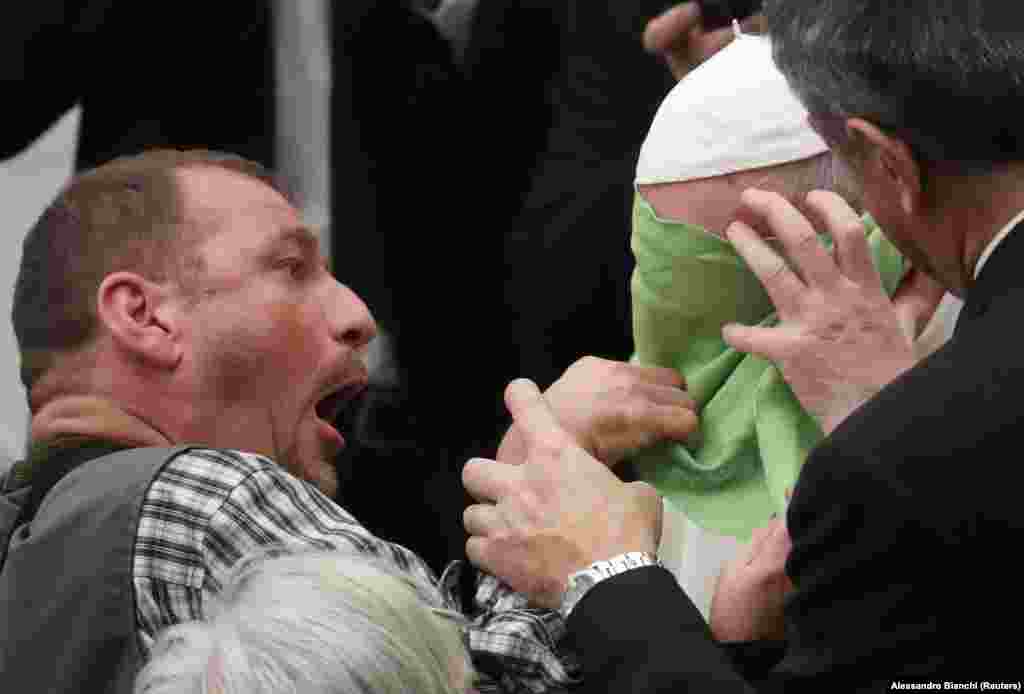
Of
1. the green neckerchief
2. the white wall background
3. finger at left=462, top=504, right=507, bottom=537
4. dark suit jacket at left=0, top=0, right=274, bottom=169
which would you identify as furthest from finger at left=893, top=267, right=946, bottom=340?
the white wall background

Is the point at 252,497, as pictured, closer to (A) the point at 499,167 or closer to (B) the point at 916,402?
(B) the point at 916,402

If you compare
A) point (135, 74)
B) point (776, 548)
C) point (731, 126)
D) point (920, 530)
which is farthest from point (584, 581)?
point (135, 74)

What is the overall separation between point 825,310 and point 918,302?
195 millimetres

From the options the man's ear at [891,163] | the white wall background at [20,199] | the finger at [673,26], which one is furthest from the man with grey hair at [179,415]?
the white wall background at [20,199]

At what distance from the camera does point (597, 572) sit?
2090mm

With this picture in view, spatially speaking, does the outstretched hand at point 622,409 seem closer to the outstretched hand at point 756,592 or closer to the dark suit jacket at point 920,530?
the outstretched hand at point 756,592

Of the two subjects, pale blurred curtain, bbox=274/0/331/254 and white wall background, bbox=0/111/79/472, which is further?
pale blurred curtain, bbox=274/0/331/254

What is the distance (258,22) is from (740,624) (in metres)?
2.15

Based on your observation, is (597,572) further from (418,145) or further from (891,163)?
(418,145)

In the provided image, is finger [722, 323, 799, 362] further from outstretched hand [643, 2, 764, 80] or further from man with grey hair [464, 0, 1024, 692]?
outstretched hand [643, 2, 764, 80]

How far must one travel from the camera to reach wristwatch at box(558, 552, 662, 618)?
2.08m

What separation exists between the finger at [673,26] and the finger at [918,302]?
1.26m

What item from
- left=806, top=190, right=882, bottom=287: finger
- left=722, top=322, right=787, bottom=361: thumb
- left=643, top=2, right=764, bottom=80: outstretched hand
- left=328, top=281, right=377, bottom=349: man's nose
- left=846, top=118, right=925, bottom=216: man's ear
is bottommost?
left=722, top=322, right=787, bottom=361: thumb

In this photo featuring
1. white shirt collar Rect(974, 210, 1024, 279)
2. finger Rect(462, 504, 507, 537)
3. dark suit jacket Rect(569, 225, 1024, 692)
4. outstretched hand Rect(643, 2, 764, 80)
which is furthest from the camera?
outstretched hand Rect(643, 2, 764, 80)
